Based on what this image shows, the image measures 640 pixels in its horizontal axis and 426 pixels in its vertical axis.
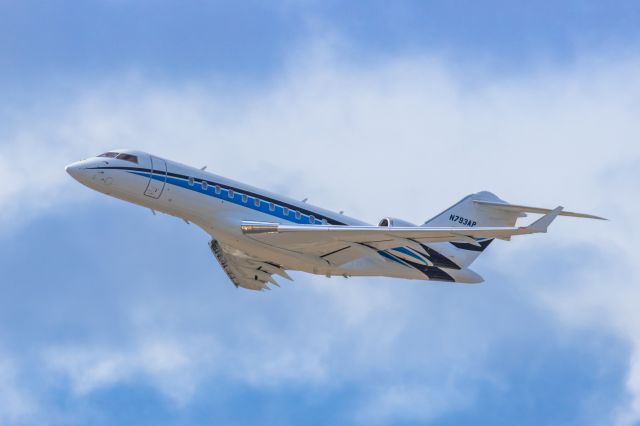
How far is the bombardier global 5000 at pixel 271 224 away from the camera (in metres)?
27.6

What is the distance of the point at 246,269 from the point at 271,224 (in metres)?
4.52

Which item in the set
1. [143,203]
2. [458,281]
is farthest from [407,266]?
[143,203]

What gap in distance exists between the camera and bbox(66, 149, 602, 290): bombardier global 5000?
90.4 ft

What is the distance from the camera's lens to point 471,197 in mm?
31984

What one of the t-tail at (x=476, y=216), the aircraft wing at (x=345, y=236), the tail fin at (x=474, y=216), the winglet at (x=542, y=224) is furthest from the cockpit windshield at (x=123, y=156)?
the winglet at (x=542, y=224)

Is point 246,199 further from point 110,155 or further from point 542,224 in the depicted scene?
point 542,224

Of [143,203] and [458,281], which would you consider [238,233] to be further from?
[458,281]

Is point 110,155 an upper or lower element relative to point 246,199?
upper

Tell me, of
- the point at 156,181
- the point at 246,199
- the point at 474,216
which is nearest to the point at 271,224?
the point at 246,199

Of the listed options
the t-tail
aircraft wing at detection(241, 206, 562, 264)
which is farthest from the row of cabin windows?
the t-tail

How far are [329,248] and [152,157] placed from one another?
5.22 meters

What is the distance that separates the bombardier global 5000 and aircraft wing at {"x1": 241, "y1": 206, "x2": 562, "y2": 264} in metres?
0.03

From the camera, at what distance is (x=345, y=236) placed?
2767cm

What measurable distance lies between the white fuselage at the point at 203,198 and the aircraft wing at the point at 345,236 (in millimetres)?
359
